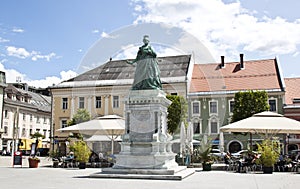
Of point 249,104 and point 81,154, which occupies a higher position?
point 249,104

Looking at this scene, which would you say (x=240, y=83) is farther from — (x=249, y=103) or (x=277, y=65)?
(x=249, y=103)

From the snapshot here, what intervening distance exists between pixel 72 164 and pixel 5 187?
10072mm

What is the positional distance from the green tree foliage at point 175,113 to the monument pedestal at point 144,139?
61.6 ft

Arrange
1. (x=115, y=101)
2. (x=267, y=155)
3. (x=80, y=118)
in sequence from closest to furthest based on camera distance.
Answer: (x=267, y=155)
(x=80, y=118)
(x=115, y=101)

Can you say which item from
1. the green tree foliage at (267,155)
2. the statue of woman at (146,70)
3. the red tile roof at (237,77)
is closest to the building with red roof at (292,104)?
the red tile roof at (237,77)

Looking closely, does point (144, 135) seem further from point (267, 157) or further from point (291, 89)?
point (291, 89)

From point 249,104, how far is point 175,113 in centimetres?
725

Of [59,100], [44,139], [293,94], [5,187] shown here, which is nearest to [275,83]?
[293,94]

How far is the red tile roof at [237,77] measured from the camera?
40.9m

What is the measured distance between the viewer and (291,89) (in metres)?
41.9

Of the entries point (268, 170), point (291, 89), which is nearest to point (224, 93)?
point (291, 89)

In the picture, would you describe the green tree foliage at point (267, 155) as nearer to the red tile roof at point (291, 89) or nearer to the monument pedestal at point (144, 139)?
the monument pedestal at point (144, 139)

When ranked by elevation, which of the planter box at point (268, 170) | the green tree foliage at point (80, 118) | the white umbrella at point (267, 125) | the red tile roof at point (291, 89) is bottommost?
the planter box at point (268, 170)

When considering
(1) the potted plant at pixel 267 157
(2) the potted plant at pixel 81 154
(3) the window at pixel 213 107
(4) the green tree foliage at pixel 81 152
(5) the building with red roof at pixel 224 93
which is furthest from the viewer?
(3) the window at pixel 213 107
